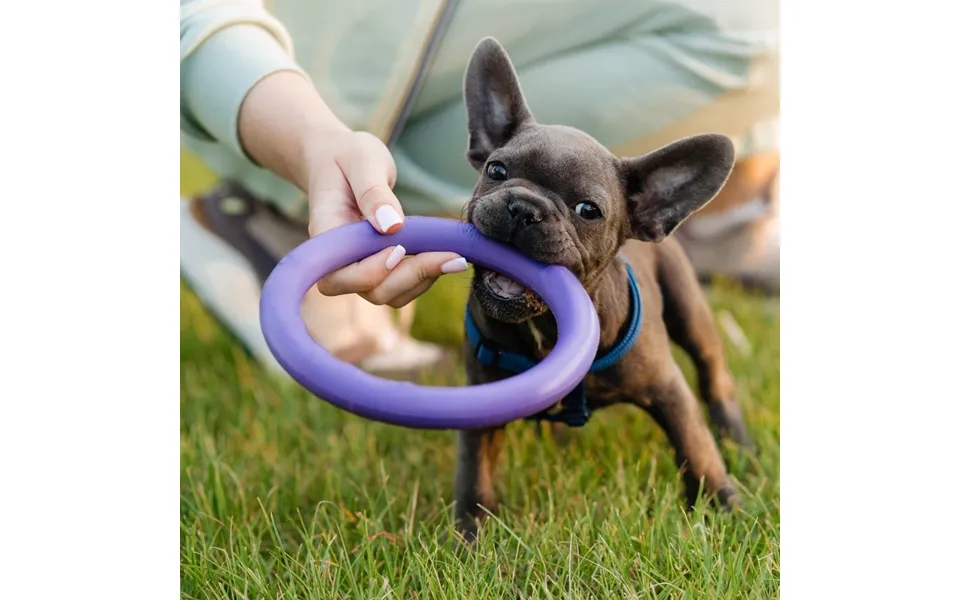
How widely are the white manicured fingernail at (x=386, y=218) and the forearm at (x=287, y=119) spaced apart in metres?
0.34

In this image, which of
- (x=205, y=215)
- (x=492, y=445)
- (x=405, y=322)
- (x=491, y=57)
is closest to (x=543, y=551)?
(x=492, y=445)

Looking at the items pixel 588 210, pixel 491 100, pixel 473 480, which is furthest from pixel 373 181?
pixel 473 480

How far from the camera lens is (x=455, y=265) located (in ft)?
6.42

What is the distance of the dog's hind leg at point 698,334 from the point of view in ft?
8.02

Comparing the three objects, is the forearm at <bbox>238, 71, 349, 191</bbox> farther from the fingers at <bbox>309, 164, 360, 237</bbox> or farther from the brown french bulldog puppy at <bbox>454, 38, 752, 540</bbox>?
the brown french bulldog puppy at <bbox>454, 38, 752, 540</bbox>

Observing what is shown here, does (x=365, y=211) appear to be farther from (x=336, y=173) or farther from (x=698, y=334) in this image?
(x=698, y=334)

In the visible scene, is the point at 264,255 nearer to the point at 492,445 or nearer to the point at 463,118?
the point at 463,118

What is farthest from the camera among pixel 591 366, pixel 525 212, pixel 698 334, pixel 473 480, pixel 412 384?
pixel 698 334

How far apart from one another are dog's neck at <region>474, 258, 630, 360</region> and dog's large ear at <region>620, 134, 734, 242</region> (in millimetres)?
125

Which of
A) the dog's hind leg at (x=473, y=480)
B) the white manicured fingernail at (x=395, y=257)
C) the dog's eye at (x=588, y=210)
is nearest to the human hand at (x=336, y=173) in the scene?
the white manicured fingernail at (x=395, y=257)

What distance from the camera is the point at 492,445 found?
225 centimetres

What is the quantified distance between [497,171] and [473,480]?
2.32ft

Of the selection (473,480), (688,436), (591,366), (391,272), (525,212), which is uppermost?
(525,212)

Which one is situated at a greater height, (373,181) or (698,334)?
(373,181)
